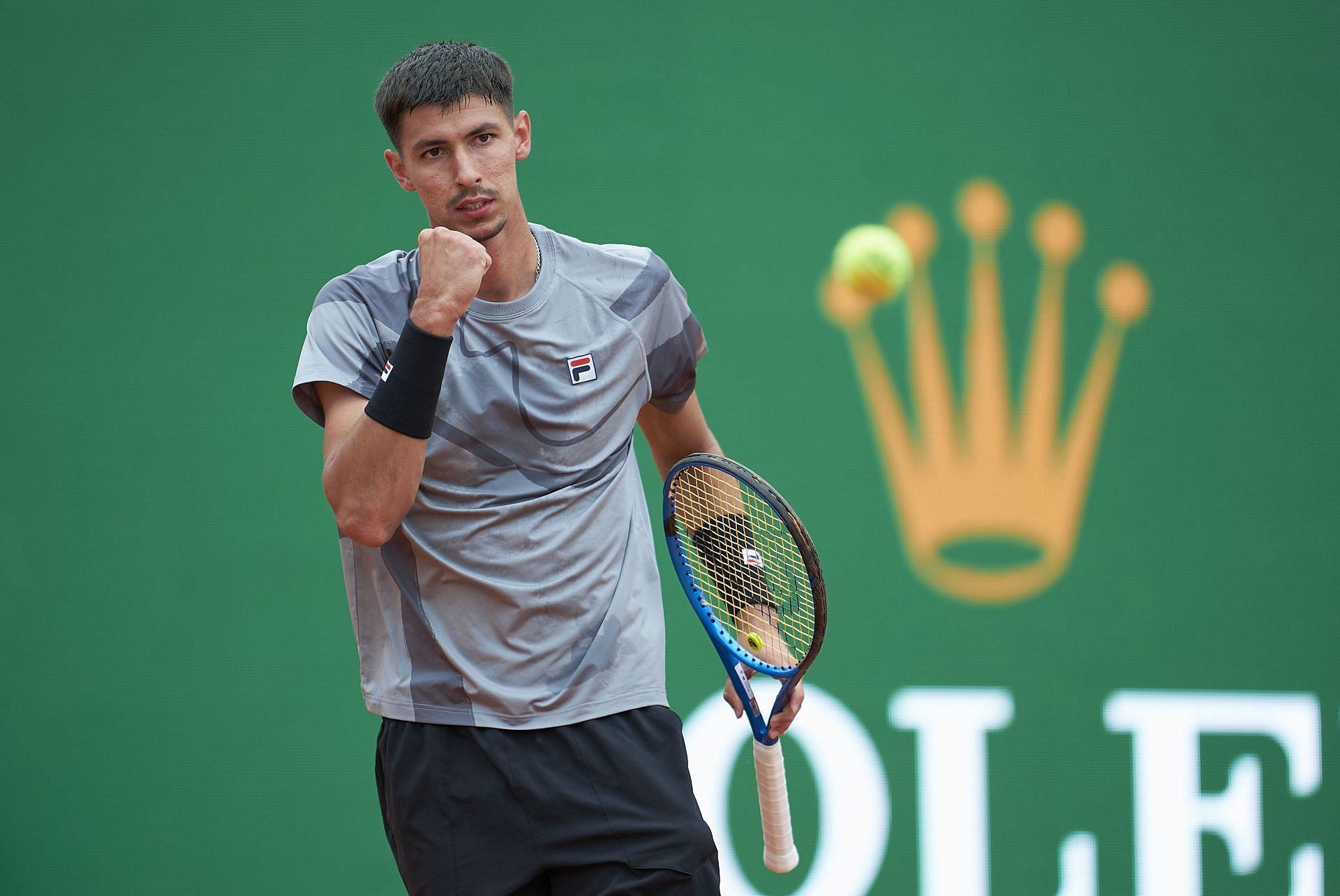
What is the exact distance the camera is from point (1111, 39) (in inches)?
121

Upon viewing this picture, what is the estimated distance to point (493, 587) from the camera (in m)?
1.71

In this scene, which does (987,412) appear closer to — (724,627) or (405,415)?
(724,627)

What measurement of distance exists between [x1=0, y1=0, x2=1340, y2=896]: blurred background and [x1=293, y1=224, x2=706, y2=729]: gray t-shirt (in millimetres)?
1341

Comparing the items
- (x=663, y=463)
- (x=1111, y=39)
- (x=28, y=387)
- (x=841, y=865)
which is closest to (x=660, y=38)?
(x=1111, y=39)

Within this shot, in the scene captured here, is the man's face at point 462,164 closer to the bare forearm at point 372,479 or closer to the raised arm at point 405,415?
the raised arm at point 405,415

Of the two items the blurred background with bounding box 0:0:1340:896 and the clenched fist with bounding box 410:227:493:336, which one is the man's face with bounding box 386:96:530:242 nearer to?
the clenched fist with bounding box 410:227:493:336

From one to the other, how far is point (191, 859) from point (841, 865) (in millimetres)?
1481

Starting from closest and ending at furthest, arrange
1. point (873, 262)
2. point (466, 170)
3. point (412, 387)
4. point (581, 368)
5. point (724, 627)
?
point (412, 387) < point (466, 170) < point (581, 368) < point (724, 627) < point (873, 262)

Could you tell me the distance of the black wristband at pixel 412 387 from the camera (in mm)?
1568

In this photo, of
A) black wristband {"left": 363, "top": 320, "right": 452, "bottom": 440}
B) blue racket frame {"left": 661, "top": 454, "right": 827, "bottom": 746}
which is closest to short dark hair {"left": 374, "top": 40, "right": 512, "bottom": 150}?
black wristband {"left": 363, "top": 320, "right": 452, "bottom": 440}

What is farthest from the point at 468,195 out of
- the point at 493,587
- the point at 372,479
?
the point at 493,587

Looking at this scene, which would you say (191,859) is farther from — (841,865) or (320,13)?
(320,13)

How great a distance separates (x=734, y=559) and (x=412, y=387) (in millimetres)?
650

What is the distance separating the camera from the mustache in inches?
67.5
